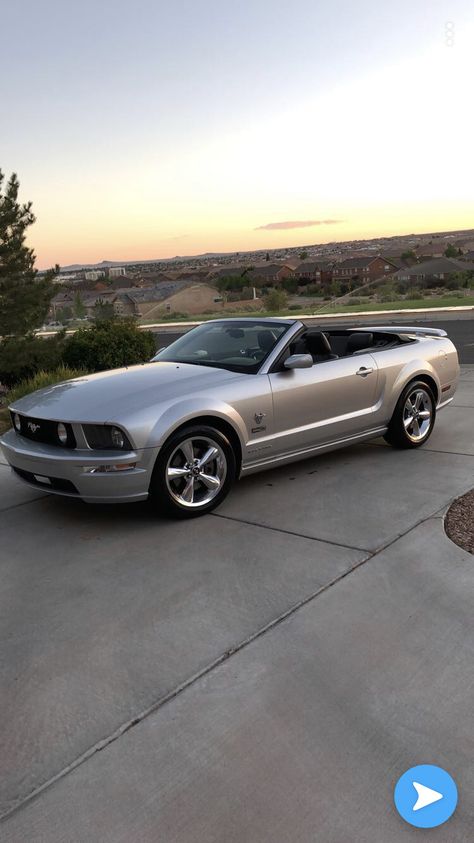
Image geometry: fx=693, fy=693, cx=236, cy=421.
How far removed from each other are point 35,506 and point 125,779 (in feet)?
11.4

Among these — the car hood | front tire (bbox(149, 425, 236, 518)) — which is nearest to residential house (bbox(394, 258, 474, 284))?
the car hood

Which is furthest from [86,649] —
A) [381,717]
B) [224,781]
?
[381,717]

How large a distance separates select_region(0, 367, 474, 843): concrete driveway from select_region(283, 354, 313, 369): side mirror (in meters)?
1.12

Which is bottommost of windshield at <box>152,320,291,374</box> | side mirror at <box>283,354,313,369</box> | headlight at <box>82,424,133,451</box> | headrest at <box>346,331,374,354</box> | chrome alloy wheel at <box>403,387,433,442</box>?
chrome alloy wheel at <box>403,387,433,442</box>

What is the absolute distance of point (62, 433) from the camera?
16.4 feet

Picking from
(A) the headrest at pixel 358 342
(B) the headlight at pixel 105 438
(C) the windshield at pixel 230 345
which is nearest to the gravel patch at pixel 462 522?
(C) the windshield at pixel 230 345

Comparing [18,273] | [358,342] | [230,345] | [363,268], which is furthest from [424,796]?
[363,268]

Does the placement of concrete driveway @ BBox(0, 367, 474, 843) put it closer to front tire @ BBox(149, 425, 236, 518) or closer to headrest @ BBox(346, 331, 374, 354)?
front tire @ BBox(149, 425, 236, 518)

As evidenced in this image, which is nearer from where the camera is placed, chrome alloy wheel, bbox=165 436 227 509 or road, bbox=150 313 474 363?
chrome alloy wheel, bbox=165 436 227 509

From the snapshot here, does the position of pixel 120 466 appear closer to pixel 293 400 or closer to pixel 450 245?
pixel 293 400

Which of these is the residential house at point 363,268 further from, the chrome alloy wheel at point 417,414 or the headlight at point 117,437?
the headlight at point 117,437

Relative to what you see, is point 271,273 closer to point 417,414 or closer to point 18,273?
point 18,273

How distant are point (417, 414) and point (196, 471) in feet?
9.25

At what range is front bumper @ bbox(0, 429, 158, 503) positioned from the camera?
4.72 metres
